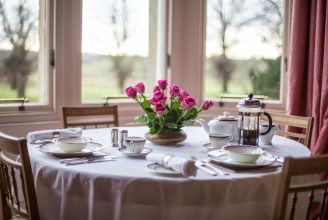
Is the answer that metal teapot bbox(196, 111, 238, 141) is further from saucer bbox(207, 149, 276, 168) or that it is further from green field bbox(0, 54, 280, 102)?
green field bbox(0, 54, 280, 102)

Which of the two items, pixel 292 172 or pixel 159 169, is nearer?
pixel 292 172

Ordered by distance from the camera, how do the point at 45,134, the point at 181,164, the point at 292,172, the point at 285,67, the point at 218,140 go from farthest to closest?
the point at 285,67, the point at 45,134, the point at 218,140, the point at 181,164, the point at 292,172

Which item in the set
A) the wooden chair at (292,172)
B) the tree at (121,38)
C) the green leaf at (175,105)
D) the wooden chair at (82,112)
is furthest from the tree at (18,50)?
the wooden chair at (292,172)

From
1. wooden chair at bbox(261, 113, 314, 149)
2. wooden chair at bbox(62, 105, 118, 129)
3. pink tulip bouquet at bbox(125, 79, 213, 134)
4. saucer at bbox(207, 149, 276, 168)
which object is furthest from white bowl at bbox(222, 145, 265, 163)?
wooden chair at bbox(62, 105, 118, 129)

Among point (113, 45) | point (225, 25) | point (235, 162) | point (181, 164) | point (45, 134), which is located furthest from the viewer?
point (225, 25)

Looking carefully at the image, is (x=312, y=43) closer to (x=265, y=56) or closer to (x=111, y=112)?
(x=265, y=56)

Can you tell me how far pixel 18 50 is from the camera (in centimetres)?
255

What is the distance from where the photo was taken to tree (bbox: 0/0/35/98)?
249 centimetres

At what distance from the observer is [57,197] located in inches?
45.1

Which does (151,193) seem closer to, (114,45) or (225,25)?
(114,45)

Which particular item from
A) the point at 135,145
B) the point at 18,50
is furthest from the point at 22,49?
the point at 135,145

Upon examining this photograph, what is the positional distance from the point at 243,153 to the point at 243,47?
84.5 inches

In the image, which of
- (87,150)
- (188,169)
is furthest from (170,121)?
(188,169)

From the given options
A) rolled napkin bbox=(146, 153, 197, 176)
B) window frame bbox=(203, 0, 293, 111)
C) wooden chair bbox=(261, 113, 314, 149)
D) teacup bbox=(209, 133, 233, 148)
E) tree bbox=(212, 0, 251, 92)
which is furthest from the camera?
tree bbox=(212, 0, 251, 92)
